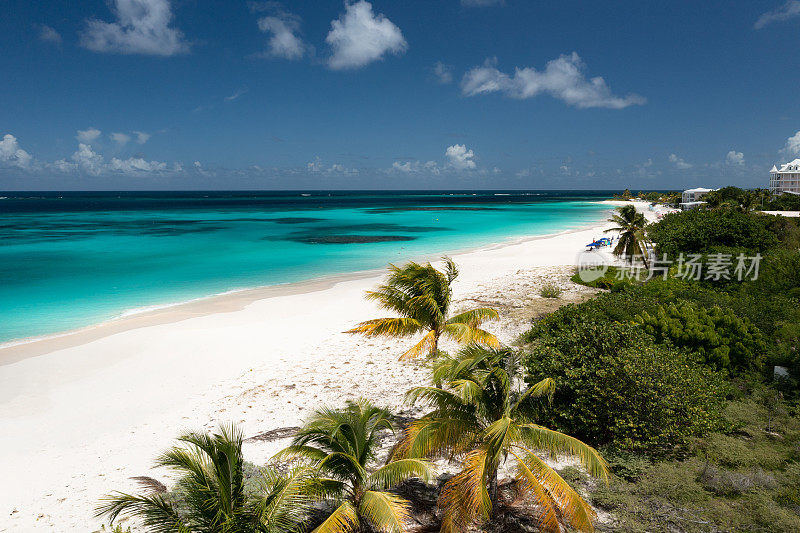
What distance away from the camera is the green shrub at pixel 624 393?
9445 mm

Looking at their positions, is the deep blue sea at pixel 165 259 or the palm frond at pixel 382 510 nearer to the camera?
the palm frond at pixel 382 510

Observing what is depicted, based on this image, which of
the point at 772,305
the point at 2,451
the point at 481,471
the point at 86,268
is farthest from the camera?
the point at 86,268

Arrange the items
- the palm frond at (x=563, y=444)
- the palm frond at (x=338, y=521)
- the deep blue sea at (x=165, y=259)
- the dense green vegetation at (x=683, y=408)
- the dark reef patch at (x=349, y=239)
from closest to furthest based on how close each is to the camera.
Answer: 1. the palm frond at (x=338, y=521)
2. the palm frond at (x=563, y=444)
3. the dense green vegetation at (x=683, y=408)
4. the deep blue sea at (x=165, y=259)
5. the dark reef patch at (x=349, y=239)

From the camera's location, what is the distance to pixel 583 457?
274 inches

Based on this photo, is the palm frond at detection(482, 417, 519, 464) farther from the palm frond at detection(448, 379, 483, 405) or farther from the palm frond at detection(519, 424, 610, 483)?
the palm frond at detection(448, 379, 483, 405)

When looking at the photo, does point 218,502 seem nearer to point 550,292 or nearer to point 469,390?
point 469,390

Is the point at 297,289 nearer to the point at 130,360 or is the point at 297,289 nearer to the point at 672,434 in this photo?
the point at 130,360

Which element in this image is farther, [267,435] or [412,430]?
[267,435]

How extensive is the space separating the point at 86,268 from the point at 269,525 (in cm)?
3943

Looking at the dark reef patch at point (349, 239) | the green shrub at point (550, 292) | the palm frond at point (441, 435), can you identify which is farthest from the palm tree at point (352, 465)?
the dark reef patch at point (349, 239)

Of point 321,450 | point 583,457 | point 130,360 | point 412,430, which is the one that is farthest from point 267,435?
point 130,360

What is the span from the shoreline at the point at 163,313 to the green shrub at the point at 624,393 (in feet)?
59.0

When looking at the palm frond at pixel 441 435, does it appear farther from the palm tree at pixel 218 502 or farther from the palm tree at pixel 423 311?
the palm tree at pixel 423 311

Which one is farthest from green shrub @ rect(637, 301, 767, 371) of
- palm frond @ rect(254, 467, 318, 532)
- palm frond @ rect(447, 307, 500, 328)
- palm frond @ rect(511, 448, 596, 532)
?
palm frond @ rect(254, 467, 318, 532)
